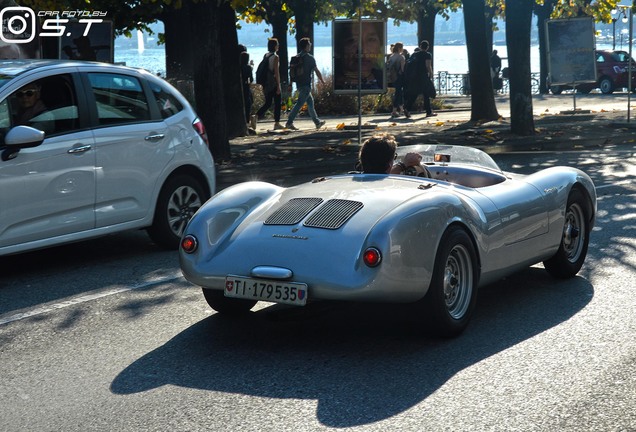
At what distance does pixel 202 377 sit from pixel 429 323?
54.1 inches

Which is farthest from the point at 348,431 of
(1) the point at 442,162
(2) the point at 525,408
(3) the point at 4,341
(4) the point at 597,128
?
(4) the point at 597,128

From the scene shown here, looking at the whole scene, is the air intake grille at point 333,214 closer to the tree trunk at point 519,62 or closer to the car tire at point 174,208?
the car tire at point 174,208

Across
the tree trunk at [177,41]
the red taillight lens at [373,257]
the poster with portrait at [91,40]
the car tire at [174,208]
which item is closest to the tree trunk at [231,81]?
the poster with portrait at [91,40]

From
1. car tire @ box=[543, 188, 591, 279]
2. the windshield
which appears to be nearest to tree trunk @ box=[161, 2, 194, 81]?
the windshield

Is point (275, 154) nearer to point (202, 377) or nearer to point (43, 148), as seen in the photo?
point (43, 148)

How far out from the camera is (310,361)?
646 centimetres

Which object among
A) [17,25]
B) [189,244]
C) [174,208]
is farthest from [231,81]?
[189,244]

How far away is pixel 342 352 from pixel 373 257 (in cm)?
60

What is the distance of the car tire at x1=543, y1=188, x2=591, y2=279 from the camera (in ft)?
28.0

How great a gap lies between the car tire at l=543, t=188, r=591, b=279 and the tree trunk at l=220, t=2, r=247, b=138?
13.3 m

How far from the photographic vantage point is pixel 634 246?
9.84 metres

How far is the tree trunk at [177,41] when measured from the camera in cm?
2895

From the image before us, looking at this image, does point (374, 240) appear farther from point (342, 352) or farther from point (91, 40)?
point (91, 40)

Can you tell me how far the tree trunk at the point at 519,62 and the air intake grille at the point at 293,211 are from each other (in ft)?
49.8
